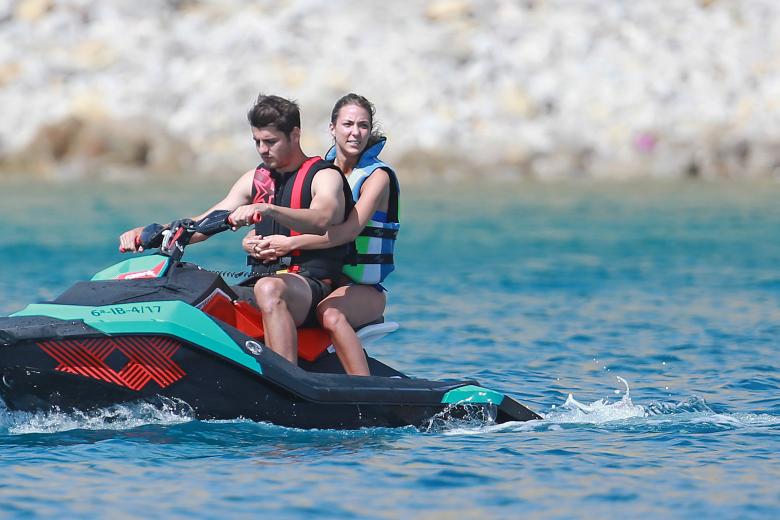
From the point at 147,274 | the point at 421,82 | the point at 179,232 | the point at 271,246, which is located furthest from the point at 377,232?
the point at 421,82

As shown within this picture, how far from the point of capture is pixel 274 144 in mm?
6633

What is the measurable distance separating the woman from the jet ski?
0.23 m

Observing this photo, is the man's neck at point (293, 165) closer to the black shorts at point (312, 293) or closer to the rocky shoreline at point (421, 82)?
the black shorts at point (312, 293)

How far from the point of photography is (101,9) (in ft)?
108

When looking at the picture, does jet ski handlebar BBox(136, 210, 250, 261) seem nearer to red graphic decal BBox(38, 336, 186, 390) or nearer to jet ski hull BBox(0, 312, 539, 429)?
jet ski hull BBox(0, 312, 539, 429)

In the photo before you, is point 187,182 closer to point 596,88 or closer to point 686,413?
point 596,88

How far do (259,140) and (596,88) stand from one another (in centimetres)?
2480

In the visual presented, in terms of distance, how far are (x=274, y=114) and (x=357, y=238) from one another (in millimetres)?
782

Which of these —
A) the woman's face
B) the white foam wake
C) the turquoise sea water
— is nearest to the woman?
the woman's face

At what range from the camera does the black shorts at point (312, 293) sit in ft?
22.1

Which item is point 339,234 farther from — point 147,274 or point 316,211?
point 147,274

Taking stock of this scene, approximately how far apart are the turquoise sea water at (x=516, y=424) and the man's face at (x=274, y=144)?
4.03 feet

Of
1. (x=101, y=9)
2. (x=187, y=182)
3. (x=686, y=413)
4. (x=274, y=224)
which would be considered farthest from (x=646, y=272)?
(x=101, y=9)

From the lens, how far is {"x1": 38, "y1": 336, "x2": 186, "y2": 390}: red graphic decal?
614 cm
